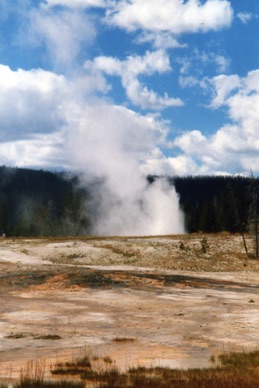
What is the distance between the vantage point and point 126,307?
95.2 feet

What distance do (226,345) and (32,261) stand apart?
123 ft

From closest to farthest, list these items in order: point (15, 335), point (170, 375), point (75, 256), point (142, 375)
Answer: point (170, 375)
point (142, 375)
point (15, 335)
point (75, 256)

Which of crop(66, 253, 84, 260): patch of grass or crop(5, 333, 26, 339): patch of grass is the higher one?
crop(66, 253, 84, 260): patch of grass

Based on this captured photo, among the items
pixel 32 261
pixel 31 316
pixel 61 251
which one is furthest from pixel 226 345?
pixel 61 251

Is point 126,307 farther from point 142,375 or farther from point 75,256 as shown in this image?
point 75,256

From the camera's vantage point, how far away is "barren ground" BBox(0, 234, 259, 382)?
17.8 meters

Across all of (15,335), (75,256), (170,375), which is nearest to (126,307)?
(15,335)

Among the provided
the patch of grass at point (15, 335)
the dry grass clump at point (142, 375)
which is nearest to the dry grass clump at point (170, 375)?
the dry grass clump at point (142, 375)

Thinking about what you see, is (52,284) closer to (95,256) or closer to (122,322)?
(122,322)

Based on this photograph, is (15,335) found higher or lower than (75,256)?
lower

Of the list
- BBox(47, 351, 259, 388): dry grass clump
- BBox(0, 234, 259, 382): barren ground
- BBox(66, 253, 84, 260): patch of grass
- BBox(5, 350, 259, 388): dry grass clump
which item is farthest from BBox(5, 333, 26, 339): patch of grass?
BBox(66, 253, 84, 260): patch of grass

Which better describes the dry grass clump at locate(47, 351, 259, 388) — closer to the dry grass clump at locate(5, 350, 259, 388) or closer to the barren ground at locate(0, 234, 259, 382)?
the dry grass clump at locate(5, 350, 259, 388)

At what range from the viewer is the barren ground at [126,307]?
58.5ft

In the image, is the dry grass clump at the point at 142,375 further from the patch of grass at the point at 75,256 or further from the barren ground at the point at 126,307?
the patch of grass at the point at 75,256
